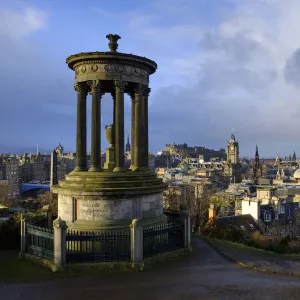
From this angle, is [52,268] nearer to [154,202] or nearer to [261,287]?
[154,202]

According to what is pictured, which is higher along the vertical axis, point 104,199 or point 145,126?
point 145,126

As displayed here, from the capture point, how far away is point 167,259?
15.7 m

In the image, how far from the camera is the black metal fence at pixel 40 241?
587 inches

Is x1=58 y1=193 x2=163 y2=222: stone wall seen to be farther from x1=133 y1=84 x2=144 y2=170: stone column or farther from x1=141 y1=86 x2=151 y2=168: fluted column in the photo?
x1=141 y1=86 x2=151 y2=168: fluted column

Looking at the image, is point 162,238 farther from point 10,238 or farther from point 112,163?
point 10,238

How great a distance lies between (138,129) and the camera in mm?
18141

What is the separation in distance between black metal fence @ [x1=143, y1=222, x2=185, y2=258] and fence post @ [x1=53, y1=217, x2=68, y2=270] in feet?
9.95

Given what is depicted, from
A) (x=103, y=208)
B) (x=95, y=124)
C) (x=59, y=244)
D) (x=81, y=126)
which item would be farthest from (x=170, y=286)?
(x=81, y=126)

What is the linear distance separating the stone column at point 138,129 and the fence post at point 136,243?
13.0 feet

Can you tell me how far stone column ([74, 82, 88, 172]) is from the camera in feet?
59.0

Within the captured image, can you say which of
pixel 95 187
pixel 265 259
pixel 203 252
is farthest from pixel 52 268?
pixel 265 259

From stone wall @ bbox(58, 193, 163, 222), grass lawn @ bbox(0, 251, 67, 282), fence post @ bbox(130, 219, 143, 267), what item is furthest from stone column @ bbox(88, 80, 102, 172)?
grass lawn @ bbox(0, 251, 67, 282)

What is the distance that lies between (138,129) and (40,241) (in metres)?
6.54

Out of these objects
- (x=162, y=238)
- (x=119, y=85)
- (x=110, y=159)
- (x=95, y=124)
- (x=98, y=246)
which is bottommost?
(x=98, y=246)
